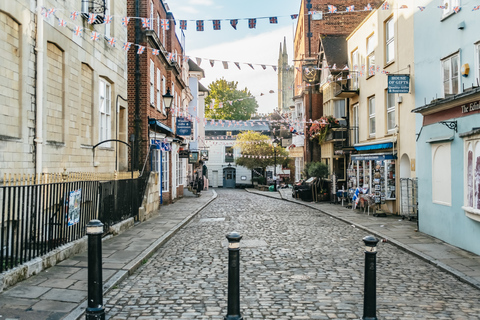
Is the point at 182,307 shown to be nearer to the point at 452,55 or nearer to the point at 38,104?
the point at 38,104

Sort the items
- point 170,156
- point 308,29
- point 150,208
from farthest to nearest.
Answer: point 308,29 → point 170,156 → point 150,208

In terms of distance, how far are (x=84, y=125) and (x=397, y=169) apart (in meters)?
11.5

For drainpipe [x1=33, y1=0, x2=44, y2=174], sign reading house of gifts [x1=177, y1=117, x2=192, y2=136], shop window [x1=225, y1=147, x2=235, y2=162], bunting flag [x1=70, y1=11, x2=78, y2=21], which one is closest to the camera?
drainpipe [x1=33, y1=0, x2=44, y2=174]

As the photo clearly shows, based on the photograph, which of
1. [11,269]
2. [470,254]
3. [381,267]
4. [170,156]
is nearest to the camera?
[11,269]

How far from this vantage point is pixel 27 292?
603 cm

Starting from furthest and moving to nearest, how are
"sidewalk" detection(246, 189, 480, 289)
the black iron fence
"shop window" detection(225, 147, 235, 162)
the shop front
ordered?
1. "shop window" detection(225, 147, 235, 162)
2. the shop front
3. "sidewalk" detection(246, 189, 480, 289)
4. the black iron fence

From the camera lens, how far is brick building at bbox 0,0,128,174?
28.1 feet

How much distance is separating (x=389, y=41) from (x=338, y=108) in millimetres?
8525

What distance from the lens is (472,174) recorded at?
29.9ft

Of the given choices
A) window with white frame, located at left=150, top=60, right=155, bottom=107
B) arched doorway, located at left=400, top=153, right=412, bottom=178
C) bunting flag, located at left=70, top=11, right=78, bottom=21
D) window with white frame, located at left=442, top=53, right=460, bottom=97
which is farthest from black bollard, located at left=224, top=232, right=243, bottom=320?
window with white frame, located at left=150, top=60, right=155, bottom=107

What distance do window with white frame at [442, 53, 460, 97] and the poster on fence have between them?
8.91 meters

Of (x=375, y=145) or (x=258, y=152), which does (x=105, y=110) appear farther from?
(x=258, y=152)

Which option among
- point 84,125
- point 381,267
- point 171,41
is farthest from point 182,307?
point 171,41

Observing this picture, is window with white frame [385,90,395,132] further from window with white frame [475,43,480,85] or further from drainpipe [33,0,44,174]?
drainpipe [33,0,44,174]
